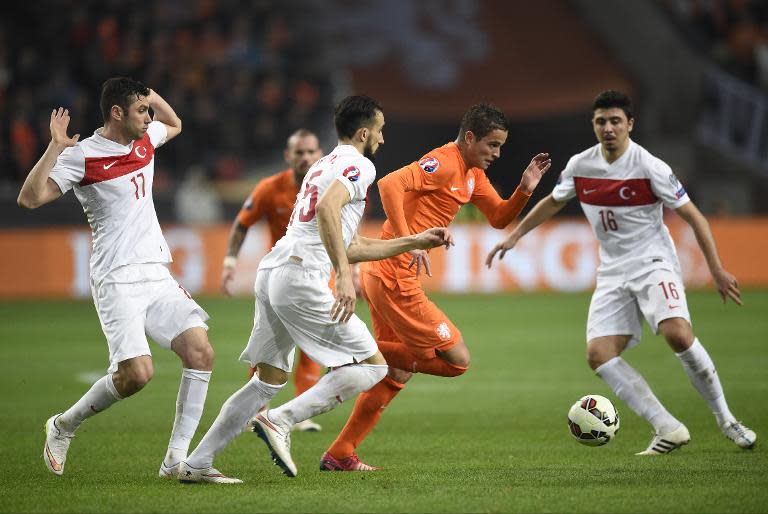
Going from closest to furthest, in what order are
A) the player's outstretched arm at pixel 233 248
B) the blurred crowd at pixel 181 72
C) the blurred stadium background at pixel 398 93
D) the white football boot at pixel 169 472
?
1. the white football boot at pixel 169 472
2. the player's outstretched arm at pixel 233 248
3. the blurred stadium background at pixel 398 93
4. the blurred crowd at pixel 181 72

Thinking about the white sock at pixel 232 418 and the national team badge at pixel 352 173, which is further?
the white sock at pixel 232 418

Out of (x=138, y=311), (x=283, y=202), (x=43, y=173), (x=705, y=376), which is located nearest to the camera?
(x=43, y=173)

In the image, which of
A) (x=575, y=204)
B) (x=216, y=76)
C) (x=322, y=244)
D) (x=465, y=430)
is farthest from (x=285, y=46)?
(x=322, y=244)

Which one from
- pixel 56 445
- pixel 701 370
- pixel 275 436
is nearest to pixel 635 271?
pixel 701 370

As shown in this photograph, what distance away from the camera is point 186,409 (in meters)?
6.69

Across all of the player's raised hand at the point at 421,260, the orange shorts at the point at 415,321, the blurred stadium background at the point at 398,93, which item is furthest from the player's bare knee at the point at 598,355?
the blurred stadium background at the point at 398,93

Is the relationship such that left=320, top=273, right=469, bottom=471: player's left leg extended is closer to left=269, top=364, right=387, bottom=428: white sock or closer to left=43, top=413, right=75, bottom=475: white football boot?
left=269, top=364, right=387, bottom=428: white sock

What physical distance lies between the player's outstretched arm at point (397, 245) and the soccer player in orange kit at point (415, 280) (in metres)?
0.75

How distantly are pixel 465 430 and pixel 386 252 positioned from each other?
2928mm

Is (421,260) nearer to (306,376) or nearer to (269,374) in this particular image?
(269,374)

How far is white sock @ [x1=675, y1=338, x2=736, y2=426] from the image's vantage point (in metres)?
7.38

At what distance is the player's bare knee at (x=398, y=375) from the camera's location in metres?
7.29

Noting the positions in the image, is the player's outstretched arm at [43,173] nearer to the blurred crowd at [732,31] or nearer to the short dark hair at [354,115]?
the short dark hair at [354,115]

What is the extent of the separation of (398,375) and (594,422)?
129cm
